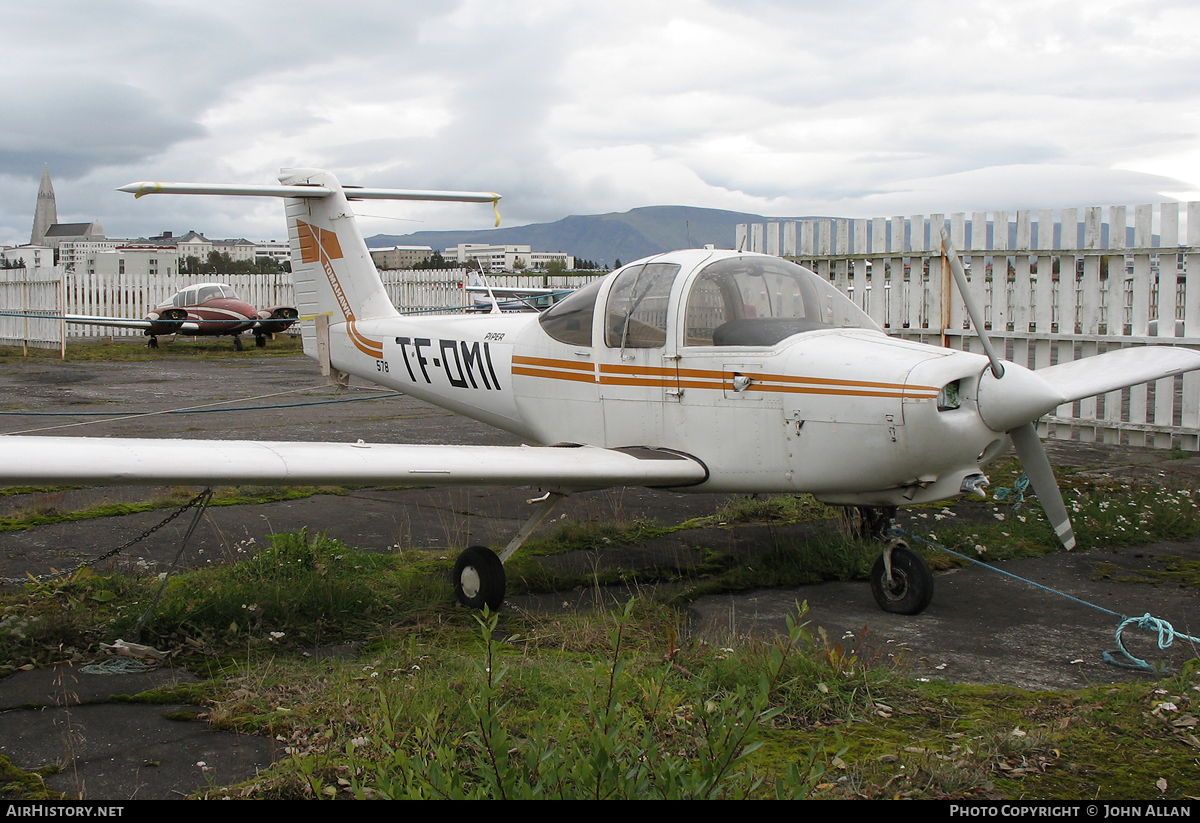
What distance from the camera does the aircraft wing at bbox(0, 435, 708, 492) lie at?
429cm

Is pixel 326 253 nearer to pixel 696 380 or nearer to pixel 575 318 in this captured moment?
pixel 575 318

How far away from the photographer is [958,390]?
Result: 5270mm

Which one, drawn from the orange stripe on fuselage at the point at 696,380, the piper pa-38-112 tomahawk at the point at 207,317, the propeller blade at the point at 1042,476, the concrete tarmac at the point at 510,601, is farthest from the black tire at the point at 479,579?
the piper pa-38-112 tomahawk at the point at 207,317

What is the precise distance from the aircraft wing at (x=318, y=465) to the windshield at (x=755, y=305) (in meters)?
0.87

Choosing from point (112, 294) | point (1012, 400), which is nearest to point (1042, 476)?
point (1012, 400)

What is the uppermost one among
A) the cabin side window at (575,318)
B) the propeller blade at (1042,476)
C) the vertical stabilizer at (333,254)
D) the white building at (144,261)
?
the white building at (144,261)

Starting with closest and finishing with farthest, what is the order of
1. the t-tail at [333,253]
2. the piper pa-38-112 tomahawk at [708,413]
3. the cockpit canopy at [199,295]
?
the piper pa-38-112 tomahawk at [708,413], the t-tail at [333,253], the cockpit canopy at [199,295]

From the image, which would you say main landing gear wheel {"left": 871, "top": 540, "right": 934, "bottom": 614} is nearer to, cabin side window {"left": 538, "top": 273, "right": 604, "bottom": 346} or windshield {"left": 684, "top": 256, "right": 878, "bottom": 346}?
windshield {"left": 684, "top": 256, "right": 878, "bottom": 346}

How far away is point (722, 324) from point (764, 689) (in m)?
3.77

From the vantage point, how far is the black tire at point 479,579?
18.7ft

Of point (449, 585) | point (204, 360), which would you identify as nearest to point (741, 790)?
point (449, 585)

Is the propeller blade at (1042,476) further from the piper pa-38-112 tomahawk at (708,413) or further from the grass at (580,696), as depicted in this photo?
the grass at (580,696)

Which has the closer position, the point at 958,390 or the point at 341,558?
the point at 958,390

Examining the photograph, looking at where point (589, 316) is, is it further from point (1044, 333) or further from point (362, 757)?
point (1044, 333)
